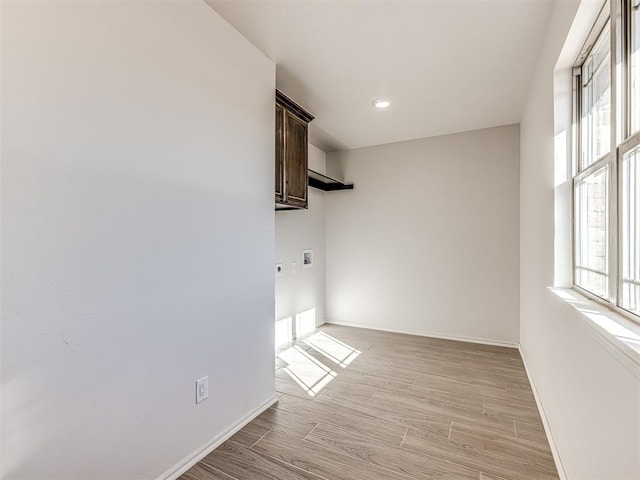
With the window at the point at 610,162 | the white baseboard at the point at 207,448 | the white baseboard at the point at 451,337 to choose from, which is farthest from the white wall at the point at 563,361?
the white baseboard at the point at 207,448

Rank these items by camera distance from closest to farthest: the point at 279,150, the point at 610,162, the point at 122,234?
1. the point at 610,162
2. the point at 122,234
3. the point at 279,150

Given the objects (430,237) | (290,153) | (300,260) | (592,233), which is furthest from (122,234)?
(430,237)

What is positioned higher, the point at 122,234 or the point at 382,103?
the point at 382,103

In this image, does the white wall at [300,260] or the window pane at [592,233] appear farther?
the white wall at [300,260]

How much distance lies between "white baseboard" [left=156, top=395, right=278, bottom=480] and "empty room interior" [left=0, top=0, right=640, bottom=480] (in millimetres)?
10

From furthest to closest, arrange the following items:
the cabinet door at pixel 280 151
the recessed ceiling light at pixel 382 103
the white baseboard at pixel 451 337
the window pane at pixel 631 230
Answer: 1. the white baseboard at pixel 451 337
2. the recessed ceiling light at pixel 382 103
3. the cabinet door at pixel 280 151
4. the window pane at pixel 631 230

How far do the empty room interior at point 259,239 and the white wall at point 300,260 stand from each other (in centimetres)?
73

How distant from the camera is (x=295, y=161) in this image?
2.67 metres

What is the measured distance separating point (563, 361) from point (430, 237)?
2.44 metres

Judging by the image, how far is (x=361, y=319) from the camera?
173 inches

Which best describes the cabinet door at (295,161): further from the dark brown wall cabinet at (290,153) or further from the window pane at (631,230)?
the window pane at (631,230)

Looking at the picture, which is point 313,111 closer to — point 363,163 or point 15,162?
point 363,163

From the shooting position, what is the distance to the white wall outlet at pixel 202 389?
1.75 meters

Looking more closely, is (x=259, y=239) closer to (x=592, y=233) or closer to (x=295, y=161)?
(x=295, y=161)
